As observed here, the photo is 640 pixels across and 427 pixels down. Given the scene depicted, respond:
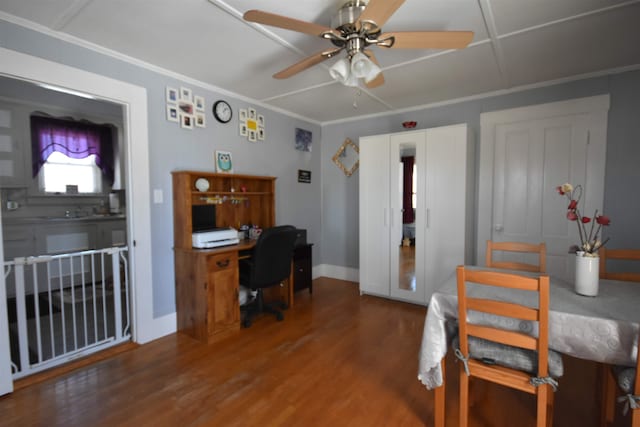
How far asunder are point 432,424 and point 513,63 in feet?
9.36

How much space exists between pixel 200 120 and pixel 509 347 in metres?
3.13

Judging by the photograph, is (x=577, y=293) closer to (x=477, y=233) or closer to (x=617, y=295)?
(x=617, y=295)

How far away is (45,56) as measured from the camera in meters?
2.09

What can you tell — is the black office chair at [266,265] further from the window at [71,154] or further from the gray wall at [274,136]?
the window at [71,154]

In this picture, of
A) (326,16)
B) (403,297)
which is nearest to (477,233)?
(403,297)

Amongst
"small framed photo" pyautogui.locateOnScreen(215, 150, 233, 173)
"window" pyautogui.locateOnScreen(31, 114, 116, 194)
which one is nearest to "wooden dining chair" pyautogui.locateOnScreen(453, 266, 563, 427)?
"small framed photo" pyautogui.locateOnScreen(215, 150, 233, 173)

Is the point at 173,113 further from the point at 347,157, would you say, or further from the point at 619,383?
the point at 619,383

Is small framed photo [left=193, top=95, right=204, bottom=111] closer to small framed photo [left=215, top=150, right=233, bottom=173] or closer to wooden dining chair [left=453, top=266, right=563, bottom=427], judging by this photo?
small framed photo [left=215, top=150, right=233, bottom=173]

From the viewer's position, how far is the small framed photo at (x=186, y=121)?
293cm

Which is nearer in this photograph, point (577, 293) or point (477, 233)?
point (577, 293)

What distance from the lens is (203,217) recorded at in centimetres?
309

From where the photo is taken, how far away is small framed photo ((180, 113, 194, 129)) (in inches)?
115

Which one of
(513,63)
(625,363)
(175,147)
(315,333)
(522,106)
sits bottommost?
(315,333)

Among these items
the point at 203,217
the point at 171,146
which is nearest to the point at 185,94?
the point at 171,146
